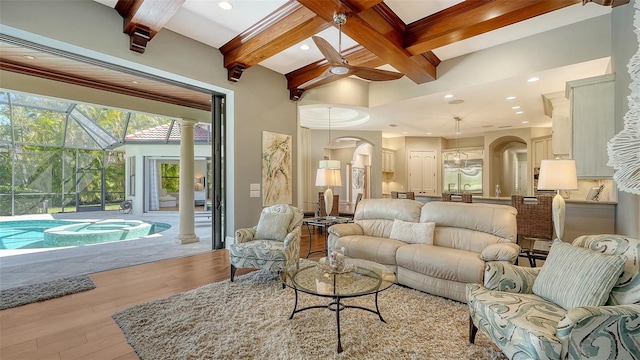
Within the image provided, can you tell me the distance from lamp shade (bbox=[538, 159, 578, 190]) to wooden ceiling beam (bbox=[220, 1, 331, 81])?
2.86 meters

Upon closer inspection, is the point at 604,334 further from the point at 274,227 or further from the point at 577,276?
the point at 274,227

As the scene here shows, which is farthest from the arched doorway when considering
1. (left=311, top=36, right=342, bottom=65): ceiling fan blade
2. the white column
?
the white column

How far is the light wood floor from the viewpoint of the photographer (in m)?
1.97

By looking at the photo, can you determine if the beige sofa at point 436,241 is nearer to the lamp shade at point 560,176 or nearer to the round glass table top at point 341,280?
the lamp shade at point 560,176

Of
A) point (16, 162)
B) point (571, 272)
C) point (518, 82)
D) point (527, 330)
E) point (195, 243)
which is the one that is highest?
point (518, 82)

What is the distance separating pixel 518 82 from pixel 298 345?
15.9ft

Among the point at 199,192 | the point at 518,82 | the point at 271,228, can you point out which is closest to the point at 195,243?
the point at 271,228

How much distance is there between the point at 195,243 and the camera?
5.46 m

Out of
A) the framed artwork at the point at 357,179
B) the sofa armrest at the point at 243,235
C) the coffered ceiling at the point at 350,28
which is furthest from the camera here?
the framed artwork at the point at 357,179

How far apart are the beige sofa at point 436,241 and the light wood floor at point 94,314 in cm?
175

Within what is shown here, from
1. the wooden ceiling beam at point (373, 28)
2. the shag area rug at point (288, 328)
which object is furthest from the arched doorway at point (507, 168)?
the shag area rug at point (288, 328)

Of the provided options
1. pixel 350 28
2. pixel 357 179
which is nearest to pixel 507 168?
pixel 357 179

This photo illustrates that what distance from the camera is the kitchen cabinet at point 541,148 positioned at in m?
7.34

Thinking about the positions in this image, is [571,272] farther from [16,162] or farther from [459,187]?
[16,162]
